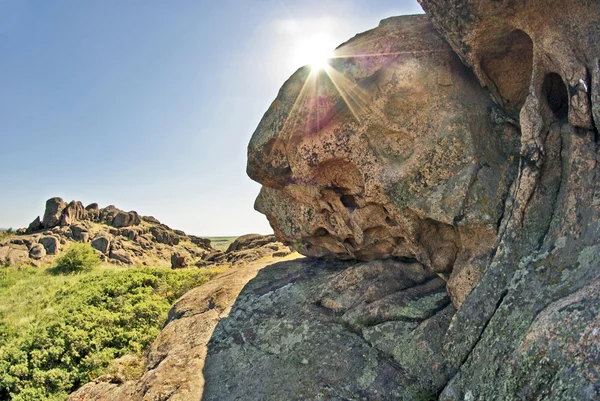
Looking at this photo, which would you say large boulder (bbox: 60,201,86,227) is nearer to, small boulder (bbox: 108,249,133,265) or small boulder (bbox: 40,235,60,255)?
small boulder (bbox: 40,235,60,255)

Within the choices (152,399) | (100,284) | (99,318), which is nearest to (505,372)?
(152,399)

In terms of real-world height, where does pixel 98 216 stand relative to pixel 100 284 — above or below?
above

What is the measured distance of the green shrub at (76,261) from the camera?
3896cm

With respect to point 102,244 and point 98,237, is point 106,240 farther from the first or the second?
point 98,237

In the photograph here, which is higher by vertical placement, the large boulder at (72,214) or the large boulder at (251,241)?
the large boulder at (72,214)

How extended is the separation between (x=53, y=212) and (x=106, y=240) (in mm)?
12682

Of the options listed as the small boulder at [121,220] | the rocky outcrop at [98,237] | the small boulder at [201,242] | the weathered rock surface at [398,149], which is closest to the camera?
the weathered rock surface at [398,149]

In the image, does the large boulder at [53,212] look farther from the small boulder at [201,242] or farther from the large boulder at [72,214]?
the small boulder at [201,242]

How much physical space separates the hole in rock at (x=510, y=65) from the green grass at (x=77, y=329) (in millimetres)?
15491

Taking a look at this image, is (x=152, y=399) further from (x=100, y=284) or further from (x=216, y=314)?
(x=100, y=284)

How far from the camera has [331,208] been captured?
513 inches

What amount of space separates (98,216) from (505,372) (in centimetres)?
7201

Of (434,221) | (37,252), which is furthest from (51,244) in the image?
(434,221)

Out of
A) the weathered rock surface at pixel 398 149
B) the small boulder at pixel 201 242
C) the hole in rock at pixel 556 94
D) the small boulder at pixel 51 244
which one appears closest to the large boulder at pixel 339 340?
the weathered rock surface at pixel 398 149
